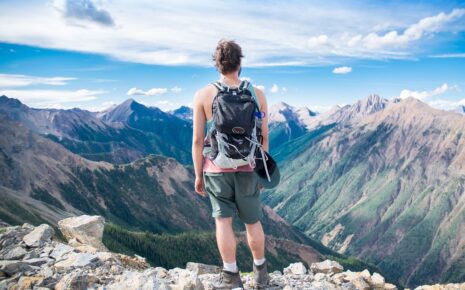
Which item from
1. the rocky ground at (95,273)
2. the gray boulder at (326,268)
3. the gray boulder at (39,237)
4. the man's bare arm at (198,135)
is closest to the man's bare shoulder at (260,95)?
the man's bare arm at (198,135)

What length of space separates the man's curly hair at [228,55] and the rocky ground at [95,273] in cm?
530

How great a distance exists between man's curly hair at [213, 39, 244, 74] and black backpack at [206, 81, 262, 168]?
436 millimetres

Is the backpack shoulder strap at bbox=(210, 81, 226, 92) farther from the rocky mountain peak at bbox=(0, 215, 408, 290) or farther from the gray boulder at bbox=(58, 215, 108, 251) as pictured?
the gray boulder at bbox=(58, 215, 108, 251)

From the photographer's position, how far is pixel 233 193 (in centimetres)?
1023

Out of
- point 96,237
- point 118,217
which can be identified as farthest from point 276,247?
point 96,237

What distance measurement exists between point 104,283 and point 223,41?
6.92 meters

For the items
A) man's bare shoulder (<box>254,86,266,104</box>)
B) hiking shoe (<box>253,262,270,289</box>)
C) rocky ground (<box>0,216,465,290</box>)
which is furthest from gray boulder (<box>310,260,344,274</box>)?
man's bare shoulder (<box>254,86,266,104</box>)

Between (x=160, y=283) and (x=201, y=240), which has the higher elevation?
(x=160, y=283)

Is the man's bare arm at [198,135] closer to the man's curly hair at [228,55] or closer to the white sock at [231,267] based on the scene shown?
the man's curly hair at [228,55]

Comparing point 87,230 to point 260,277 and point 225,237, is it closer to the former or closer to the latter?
point 260,277

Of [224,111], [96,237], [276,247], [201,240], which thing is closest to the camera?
[224,111]

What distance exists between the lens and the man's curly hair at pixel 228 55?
31.3ft

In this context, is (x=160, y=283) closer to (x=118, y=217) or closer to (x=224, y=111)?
(x=224, y=111)

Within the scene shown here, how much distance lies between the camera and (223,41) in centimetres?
960
